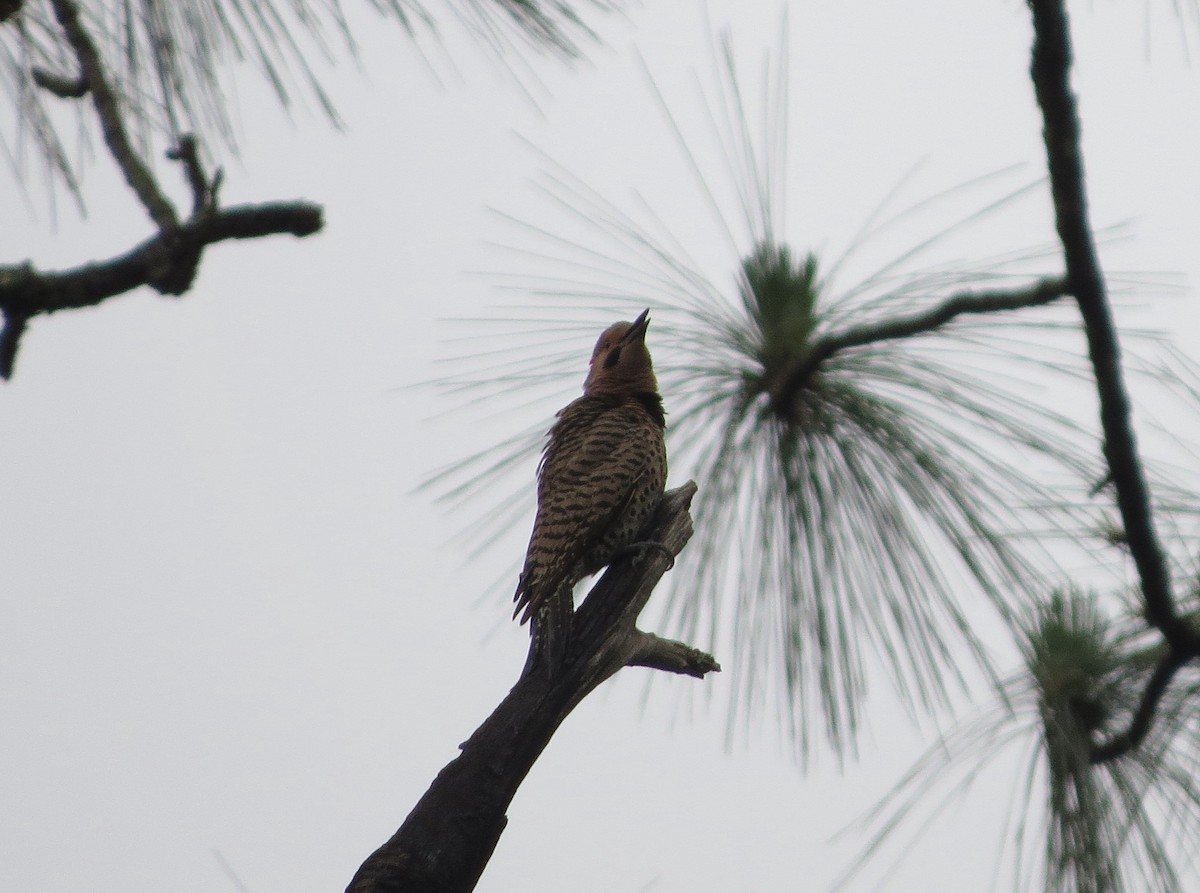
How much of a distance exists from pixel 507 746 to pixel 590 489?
1006mm

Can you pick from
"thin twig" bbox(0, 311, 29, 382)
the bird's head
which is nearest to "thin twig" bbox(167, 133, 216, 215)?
"thin twig" bbox(0, 311, 29, 382)

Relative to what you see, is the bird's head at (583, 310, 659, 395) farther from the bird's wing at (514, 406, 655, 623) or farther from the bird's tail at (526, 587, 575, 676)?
the bird's tail at (526, 587, 575, 676)

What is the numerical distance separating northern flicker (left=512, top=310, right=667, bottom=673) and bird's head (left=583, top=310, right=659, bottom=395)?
2 centimetres

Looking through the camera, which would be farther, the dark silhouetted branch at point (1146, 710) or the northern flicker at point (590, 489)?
the northern flicker at point (590, 489)

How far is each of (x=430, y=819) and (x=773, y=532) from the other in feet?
4.96

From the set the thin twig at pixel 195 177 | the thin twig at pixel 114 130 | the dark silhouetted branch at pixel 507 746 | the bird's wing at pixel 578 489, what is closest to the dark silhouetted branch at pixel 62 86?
the thin twig at pixel 114 130

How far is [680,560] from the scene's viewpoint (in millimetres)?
3041

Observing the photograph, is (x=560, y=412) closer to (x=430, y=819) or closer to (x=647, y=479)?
(x=647, y=479)

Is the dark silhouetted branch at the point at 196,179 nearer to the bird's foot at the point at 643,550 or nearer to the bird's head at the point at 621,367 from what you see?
the bird's foot at the point at 643,550

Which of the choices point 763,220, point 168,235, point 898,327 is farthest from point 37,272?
point 763,220

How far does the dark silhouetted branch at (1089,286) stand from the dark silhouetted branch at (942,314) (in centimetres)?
6

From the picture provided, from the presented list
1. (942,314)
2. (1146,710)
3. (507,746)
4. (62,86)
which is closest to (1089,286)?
(942,314)

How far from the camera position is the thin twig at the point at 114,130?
3.87 ft

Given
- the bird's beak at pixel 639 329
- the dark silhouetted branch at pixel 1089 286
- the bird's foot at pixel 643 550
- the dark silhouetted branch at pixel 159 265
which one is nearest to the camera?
the dark silhouetted branch at pixel 159 265
